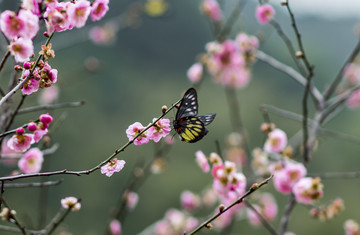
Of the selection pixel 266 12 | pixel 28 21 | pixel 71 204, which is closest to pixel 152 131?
pixel 71 204

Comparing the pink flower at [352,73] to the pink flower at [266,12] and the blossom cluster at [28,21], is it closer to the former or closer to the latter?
the pink flower at [266,12]

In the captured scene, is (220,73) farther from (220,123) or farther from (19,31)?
(220,123)

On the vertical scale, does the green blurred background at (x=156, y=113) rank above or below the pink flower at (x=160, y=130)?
below

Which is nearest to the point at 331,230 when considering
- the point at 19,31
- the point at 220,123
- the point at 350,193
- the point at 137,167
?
the point at 350,193

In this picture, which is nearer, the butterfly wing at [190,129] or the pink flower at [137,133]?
the pink flower at [137,133]

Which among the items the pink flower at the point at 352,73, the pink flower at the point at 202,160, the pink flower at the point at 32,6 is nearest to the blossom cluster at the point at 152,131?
the pink flower at the point at 32,6

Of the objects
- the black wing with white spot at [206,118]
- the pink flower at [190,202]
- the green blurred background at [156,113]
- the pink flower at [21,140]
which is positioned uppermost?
the pink flower at [21,140]

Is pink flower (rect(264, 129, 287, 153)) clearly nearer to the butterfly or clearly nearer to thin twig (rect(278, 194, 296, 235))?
thin twig (rect(278, 194, 296, 235))
